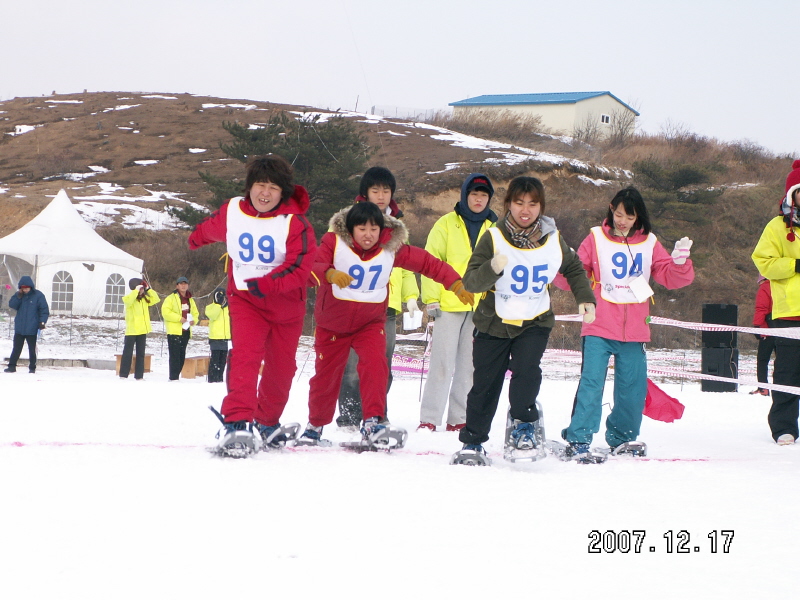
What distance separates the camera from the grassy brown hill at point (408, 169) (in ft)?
104

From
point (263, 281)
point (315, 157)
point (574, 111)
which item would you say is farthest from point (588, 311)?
point (574, 111)

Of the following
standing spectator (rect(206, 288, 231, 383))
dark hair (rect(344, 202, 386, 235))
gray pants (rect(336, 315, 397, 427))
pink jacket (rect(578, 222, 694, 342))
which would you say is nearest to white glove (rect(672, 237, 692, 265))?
pink jacket (rect(578, 222, 694, 342))

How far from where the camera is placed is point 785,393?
6.12 meters

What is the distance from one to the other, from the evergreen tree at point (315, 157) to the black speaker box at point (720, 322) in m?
16.0

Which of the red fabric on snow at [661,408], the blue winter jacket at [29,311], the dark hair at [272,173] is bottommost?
the blue winter jacket at [29,311]

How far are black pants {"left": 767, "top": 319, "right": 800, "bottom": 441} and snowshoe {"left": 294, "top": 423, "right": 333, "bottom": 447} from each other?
10.8 feet

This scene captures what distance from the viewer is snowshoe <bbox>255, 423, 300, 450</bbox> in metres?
4.91

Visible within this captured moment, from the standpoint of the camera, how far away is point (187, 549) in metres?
2.59

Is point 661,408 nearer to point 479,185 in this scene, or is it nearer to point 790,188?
point 790,188

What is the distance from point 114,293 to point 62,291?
1.42 m

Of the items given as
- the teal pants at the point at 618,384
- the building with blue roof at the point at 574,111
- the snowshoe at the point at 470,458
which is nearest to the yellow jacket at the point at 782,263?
the teal pants at the point at 618,384

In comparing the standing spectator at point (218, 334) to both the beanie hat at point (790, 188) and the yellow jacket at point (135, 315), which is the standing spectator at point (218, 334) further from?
the beanie hat at point (790, 188)

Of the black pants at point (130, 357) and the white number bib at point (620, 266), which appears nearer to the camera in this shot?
the white number bib at point (620, 266)

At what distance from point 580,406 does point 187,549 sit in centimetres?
309
